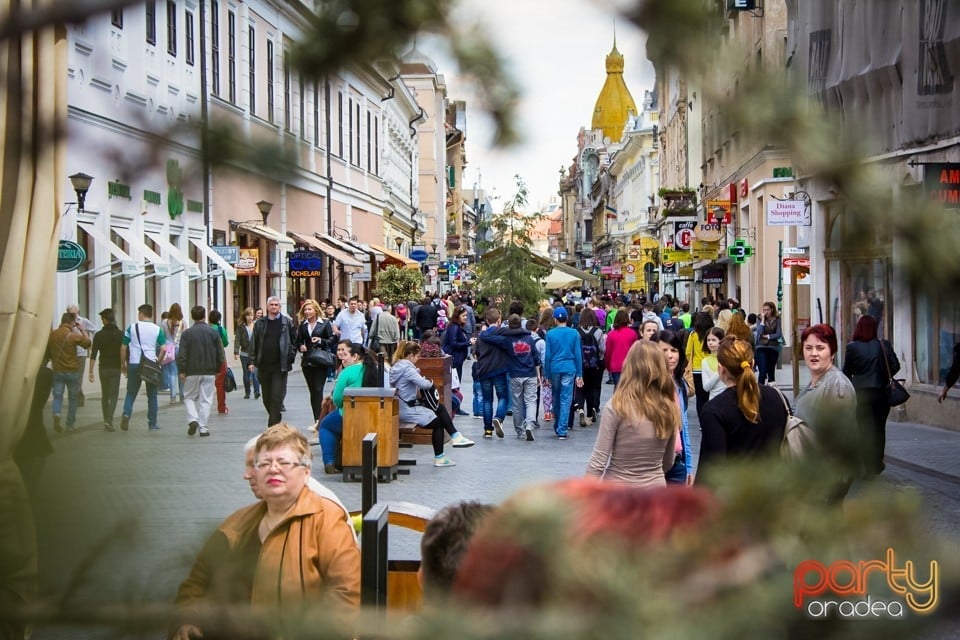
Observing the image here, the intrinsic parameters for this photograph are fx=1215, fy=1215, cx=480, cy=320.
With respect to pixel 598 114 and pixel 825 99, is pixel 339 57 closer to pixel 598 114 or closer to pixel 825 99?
pixel 598 114

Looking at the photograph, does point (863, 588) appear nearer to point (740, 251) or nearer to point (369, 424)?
point (369, 424)

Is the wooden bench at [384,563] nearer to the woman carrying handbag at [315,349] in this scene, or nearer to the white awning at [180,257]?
the white awning at [180,257]

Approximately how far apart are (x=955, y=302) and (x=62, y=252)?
6.12 feet

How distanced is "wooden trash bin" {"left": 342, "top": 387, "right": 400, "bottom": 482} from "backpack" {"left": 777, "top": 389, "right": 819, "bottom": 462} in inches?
418

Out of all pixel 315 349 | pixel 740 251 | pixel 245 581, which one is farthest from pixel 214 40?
pixel 740 251

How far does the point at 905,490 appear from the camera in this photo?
1.23m

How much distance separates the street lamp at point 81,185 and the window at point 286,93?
292 millimetres

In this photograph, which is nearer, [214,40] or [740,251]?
[214,40]

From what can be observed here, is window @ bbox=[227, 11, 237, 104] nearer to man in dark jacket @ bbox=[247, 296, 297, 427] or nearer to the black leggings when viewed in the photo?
the black leggings

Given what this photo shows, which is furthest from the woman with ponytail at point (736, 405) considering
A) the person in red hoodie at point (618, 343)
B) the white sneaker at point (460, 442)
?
the person in red hoodie at point (618, 343)

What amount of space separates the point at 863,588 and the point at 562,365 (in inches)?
596

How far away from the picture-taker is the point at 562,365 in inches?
640

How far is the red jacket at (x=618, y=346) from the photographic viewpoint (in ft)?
57.2

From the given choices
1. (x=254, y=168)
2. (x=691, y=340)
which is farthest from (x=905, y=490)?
(x=691, y=340)
